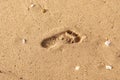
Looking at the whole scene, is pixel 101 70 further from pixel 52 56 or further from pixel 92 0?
pixel 92 0

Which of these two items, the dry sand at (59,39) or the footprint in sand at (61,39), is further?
the footprint in sand at (61,39)

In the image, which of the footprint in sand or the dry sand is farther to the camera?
the footprint in sand

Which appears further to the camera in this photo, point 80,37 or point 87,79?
point 80,37

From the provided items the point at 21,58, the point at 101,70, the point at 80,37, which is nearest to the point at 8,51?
the point at 21,58

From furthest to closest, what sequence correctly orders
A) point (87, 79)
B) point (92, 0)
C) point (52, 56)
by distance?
1. point (92, 0)
2. point (52, 56)
3. point (87, 79)
